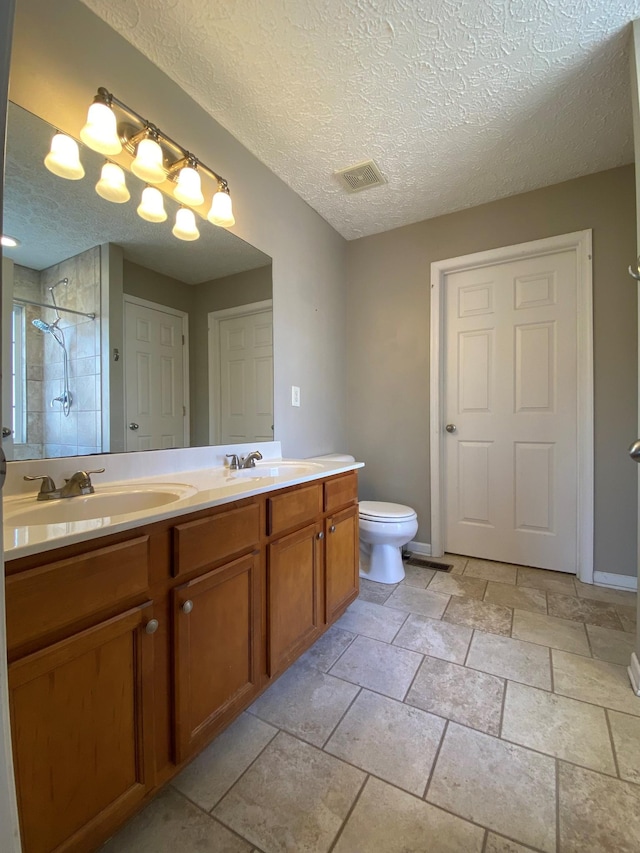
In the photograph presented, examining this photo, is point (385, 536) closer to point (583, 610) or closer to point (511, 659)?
point (511, 659)

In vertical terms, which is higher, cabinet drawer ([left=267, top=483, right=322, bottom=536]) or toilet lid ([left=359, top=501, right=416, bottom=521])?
cabinet drawer ([left=267, top=483, right=322, bottom=536])

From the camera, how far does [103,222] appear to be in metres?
1.27

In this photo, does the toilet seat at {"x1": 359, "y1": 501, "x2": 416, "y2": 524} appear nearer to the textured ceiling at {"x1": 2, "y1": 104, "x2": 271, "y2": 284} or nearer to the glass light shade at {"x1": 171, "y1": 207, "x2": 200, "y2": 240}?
the textured ceiling at {"x1": 2, "y1": 104, "x2": 271, "y2": 284}

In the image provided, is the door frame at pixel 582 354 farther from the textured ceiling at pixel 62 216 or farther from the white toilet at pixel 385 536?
the textured ceiling at pixel 62 216

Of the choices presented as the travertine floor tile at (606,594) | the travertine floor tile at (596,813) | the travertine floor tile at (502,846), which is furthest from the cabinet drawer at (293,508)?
the travertine floor tile at (606,594)

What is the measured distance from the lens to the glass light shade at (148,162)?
1296mm

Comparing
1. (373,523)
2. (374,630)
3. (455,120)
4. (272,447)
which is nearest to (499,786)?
(374,630)

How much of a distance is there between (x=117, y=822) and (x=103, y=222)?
1715mm

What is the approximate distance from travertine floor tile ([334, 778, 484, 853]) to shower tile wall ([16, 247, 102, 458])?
130 centimetres

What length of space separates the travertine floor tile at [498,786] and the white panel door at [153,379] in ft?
4.69

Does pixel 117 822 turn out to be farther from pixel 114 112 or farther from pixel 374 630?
pixel 114 112

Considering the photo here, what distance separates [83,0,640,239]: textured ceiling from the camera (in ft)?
4.10

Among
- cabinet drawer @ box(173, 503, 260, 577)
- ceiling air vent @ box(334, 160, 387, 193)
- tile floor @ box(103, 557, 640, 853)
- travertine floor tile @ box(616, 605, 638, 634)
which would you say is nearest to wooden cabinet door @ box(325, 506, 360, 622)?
tile floor @ box(103, 557, 640, 853)

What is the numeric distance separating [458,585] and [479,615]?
327 millimetres
